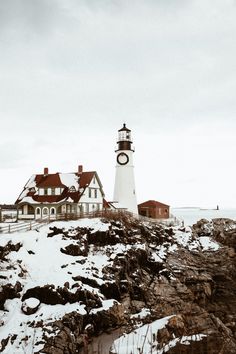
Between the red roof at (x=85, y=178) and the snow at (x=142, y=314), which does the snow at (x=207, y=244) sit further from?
the snow at (x=142, y=314)

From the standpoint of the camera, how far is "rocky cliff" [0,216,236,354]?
1523cm

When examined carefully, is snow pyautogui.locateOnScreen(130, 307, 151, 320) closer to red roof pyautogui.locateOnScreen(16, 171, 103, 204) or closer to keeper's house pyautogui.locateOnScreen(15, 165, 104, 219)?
keeper's house pyautogui.locateOnScreen(15, 165, 104, 219)

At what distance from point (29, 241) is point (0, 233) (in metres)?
3.14

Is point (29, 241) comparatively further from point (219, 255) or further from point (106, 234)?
point (219, 255)

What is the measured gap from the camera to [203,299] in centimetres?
2345

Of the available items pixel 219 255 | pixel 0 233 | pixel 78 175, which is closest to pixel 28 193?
pixel 78 175

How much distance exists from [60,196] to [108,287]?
2079 cm

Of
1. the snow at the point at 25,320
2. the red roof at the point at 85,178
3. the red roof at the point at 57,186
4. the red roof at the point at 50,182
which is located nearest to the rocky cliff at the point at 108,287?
the snow at the point at 25,320

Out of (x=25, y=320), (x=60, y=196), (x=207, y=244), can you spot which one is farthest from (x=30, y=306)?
(x=207, y=244)

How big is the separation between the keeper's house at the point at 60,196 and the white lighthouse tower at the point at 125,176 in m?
4.32

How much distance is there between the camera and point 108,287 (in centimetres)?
2164

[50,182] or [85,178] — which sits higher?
[85,178]

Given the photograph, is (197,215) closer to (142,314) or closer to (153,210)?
(153,210)

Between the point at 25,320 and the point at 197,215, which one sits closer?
the point at 25,320
